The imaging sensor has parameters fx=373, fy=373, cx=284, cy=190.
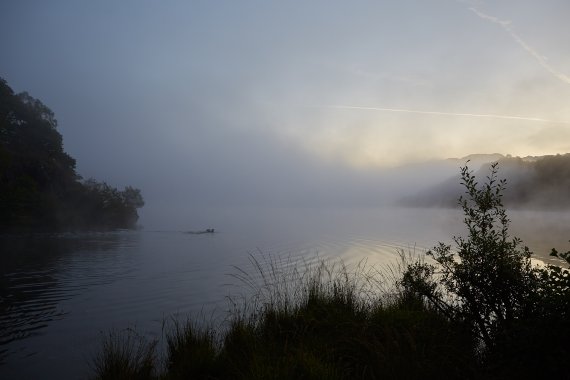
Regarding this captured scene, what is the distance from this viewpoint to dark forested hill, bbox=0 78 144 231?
141 feet

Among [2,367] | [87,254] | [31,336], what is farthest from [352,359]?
[87,254]

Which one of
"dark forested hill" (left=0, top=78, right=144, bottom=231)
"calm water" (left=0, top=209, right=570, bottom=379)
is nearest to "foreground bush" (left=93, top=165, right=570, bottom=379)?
"calm water" (left=0, top=209, right=570, bottom=379)

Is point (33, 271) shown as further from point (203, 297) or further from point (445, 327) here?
point (445, 327)

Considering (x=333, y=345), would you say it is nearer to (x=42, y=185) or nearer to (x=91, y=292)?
(x=91, y=292)

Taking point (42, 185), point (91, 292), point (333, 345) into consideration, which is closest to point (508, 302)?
point (333, 345)

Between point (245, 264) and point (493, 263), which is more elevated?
point (493, 263)

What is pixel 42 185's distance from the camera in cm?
5038

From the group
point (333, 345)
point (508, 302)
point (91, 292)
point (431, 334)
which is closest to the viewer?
point (508, 302)

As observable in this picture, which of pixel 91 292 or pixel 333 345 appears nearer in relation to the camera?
pixel 333 345

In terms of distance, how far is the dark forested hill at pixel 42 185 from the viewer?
42.9m

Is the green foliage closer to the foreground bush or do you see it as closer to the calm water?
the foreground bush

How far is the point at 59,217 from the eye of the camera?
48781 mm

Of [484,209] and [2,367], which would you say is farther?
[2,367]

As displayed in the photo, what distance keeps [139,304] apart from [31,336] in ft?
12.9
